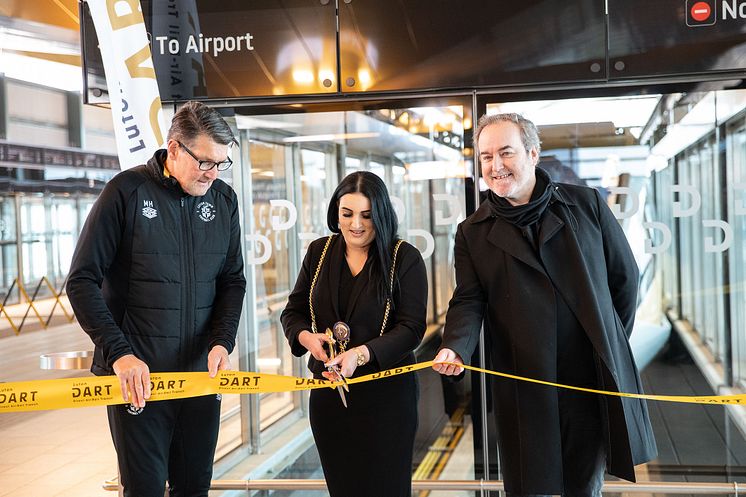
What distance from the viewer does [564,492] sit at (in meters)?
2.71

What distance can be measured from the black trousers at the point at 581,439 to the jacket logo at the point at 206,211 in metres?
1.35

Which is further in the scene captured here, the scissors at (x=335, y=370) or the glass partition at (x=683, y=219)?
the glass partition at (x=683, y=219)

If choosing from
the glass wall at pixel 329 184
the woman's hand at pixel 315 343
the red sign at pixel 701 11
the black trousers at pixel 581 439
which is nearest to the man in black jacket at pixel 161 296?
the woman's hand at pixel 315 343

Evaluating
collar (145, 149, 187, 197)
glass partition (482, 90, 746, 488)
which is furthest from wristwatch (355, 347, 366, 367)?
glass partition (482, 90, 746, 488)

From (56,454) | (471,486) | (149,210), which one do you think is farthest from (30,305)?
(149,210)

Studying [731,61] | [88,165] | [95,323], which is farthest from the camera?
[88,165]

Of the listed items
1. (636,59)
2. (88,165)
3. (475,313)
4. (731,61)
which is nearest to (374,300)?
(475,313)

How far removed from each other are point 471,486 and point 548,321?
1740 millimetres

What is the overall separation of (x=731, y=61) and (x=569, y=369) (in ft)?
6.38

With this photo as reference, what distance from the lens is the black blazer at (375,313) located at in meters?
2.85

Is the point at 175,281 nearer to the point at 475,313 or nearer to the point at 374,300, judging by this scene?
the point at 374,300

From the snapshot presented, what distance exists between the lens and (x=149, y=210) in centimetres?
269

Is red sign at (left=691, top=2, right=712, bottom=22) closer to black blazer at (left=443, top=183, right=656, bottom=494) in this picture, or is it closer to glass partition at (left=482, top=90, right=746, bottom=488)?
glass partition at (left=482, top=90, right=746, bottom=488)

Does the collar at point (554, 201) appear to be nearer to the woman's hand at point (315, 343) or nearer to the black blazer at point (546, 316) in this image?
the black blazer at point (546, 316)
